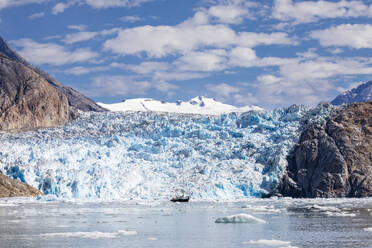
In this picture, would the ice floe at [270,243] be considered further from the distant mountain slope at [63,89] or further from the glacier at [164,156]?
the distant mountain slope at [63,89]

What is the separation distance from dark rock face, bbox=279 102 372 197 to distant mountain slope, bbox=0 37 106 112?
72.9 meters

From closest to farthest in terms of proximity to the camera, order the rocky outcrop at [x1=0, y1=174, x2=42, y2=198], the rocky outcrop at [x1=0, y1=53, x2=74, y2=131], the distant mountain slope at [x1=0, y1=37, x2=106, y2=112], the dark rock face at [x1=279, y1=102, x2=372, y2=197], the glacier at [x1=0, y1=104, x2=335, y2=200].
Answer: the glacier at [x1=0, y1=104, x2=335, y2=200] < the rocky outcrop at [x1=0, y1=174, x2=42, y2=198] < the dark rock face at [x1=279, y1=102, x2=372, y2=197] < the rocky outcrop at [x1=0, y1=53, x2=74, y2=131] < the distant mountain slope at [x1=0, y1=37, x2=106, y2=112]

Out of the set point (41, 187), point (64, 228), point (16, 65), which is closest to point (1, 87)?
point (16, 65)

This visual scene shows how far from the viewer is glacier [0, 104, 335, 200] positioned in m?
44.8

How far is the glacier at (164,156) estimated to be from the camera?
1762 inches

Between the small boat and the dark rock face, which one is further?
the dark rock face

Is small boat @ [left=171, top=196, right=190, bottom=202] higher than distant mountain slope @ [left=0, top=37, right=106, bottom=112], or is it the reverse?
distant mountain slope @ [left=0, top=37, right=106, bottom=112]

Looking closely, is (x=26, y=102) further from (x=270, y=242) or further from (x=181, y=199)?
(x=270, y=242)

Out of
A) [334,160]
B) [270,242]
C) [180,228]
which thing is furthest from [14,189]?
[270,242]

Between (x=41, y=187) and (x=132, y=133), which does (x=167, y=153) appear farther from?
(x=41, y=187)

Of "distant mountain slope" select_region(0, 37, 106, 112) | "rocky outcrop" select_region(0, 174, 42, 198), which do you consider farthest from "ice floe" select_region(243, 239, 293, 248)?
"distant mountain slope" select_region(0, 37, 106, 112)

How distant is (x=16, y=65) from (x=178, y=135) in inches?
1235

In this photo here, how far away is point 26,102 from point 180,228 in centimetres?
5161

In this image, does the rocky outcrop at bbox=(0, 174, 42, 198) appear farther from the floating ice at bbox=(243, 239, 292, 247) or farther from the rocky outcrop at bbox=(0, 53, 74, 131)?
the floating ice at bbox=(243, 239, 292, 247)
